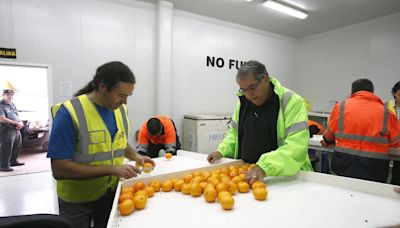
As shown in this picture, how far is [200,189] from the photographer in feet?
3.94

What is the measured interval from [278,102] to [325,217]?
0.78 meters

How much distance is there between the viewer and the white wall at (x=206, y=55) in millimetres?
4801

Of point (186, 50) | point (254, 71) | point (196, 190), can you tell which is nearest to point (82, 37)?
point (186, 50)

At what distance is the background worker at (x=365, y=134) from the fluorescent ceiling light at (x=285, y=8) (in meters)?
2.58

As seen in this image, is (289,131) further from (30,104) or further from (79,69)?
(30,104)

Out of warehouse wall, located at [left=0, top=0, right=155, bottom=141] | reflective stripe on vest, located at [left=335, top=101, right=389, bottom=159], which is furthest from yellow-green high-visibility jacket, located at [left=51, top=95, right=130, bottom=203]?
warehouse wall, located at [left=0, top=0, right=155, bottom=141]

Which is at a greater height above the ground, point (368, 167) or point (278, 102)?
point (278, 102)

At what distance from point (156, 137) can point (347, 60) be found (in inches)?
201

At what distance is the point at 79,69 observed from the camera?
3873 millimetres

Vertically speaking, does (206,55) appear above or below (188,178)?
above

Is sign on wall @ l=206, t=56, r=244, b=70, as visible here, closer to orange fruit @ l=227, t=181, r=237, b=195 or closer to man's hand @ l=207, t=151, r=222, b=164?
man's hand @ l=207, t=151, r=222, b=164

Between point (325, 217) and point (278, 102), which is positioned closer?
point (325, 217)

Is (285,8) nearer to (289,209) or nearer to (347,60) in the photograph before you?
(347,60)

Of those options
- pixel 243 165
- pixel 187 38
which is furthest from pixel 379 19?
pixel 243 165
